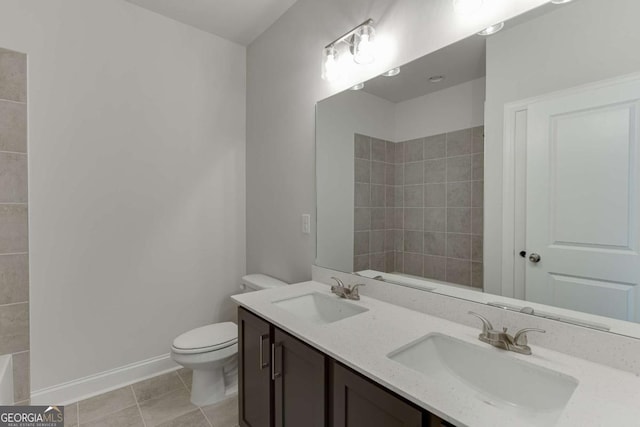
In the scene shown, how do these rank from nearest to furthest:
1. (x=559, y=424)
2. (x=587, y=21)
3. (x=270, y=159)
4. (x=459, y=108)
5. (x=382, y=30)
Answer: (x=559, y=424)
(x=587, y=21)
(x=459, y=108)
(x=382, y=30)
(x=270, y=159)

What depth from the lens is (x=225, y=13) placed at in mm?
2193

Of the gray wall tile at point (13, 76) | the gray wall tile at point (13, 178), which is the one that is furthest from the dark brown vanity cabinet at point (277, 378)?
the gray wall tile at point (13, 76)

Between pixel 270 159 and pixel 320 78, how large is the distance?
2.42 ft

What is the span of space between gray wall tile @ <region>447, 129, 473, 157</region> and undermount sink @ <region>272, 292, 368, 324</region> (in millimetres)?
839

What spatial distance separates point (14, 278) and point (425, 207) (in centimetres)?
233

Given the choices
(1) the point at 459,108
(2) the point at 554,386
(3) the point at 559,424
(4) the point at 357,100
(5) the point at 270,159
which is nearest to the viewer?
(3) the point at 559,424

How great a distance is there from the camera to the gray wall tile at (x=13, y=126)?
1.72 metres

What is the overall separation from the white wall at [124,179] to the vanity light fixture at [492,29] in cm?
200

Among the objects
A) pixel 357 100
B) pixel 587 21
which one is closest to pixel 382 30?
pixel 357 100

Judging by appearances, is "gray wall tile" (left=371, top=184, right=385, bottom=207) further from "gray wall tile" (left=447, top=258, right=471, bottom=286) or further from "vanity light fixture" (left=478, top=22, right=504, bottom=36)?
"vanity light fixture" (left=478, top=22, right=504, bottom=36)

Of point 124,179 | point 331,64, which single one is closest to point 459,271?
point 331,64

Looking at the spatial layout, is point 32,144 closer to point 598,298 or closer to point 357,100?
point 357,100

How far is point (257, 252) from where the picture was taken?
8.31ft

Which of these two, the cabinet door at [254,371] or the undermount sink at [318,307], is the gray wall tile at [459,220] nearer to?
the undermount sink at [318,307]
